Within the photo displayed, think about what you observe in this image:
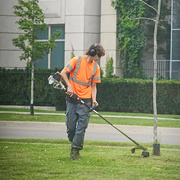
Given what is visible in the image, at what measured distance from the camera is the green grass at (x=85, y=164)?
21.3 feet

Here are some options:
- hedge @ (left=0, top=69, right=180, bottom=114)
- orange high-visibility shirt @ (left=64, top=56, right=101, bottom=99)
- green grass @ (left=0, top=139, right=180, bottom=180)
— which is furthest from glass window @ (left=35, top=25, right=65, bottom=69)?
orange high-visibility shirt @ (left=64, top=56, right=101, bottom=99)

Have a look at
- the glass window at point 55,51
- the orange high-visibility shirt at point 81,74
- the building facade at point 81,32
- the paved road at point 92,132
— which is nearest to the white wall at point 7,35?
the building facade at point 81,32

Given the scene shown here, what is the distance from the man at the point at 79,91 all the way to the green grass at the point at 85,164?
0.41 meters

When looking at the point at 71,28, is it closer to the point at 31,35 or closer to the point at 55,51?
the point at 55,51

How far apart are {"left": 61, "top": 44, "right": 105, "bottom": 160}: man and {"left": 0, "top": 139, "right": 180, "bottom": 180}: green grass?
410mm

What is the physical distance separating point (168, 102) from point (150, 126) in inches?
228

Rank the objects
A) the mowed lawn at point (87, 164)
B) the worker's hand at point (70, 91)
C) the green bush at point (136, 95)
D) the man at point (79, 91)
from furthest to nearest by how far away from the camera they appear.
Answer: the green bush at point (136, 95), the man at point (79, 91), the worker's hand at point (70, 91), the mowed lawn at point (87, 164)

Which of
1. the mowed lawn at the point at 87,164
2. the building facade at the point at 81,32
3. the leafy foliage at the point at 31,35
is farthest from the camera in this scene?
the building facade at the point at 81,32

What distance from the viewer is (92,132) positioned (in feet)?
45.0

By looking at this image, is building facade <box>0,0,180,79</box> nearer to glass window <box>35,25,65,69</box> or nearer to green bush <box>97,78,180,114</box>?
glass window <box>35,25,65,69</box>

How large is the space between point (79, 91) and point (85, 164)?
1.29 m

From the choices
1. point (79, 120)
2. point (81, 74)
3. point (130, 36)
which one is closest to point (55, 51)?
point (130, 36)

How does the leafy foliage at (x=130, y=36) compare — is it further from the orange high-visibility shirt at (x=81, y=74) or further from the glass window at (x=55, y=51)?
the orange high-visibility shirt at (x=81, y=74)

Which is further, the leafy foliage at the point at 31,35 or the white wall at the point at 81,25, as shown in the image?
the white wall at the point at 81,25
